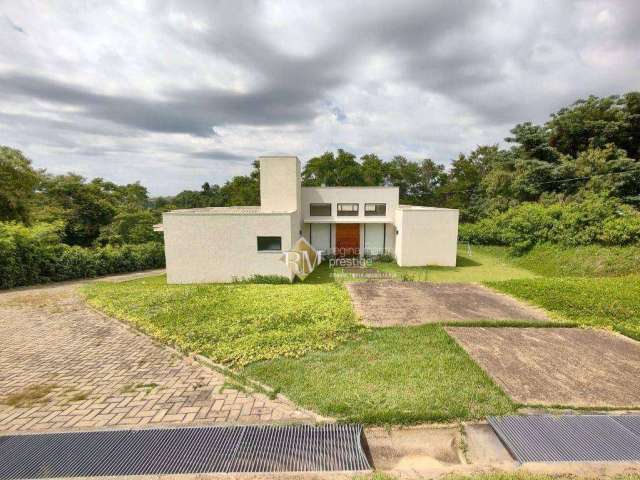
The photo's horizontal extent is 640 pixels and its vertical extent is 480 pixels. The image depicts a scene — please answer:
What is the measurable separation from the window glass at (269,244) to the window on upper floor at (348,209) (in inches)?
256

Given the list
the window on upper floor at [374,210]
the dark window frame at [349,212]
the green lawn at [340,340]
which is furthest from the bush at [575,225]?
the dark window frame at [349,212]

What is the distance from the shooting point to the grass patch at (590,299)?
6681 millimetres

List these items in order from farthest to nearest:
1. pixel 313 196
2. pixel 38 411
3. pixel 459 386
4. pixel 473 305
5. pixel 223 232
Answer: pixel 313 196 → pixel 223 232 → pixel 473 305 → pixel 459 386 → pixel 38 411

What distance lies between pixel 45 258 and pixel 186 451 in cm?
1506

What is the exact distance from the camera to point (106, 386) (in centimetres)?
Result: 453

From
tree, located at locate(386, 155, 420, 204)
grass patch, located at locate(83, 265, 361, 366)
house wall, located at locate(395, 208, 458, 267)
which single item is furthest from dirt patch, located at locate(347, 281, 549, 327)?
tree, located at locate(386, 155, 420, 204)

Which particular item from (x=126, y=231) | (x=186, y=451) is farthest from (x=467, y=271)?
(x=126, y=231)

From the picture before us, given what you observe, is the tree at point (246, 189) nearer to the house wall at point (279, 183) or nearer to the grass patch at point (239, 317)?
the house wall at point (279, 183)

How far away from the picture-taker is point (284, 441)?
10.9 ft

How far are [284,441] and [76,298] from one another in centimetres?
993

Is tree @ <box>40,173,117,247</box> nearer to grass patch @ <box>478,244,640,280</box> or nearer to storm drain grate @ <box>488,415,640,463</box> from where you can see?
storm drain grate @ <box>488,415,640,463</box>

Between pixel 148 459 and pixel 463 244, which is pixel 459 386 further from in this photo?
pixel 463 244

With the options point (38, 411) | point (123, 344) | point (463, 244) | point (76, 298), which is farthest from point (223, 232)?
point (463, 244)

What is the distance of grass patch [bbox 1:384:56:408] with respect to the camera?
4.13 m
